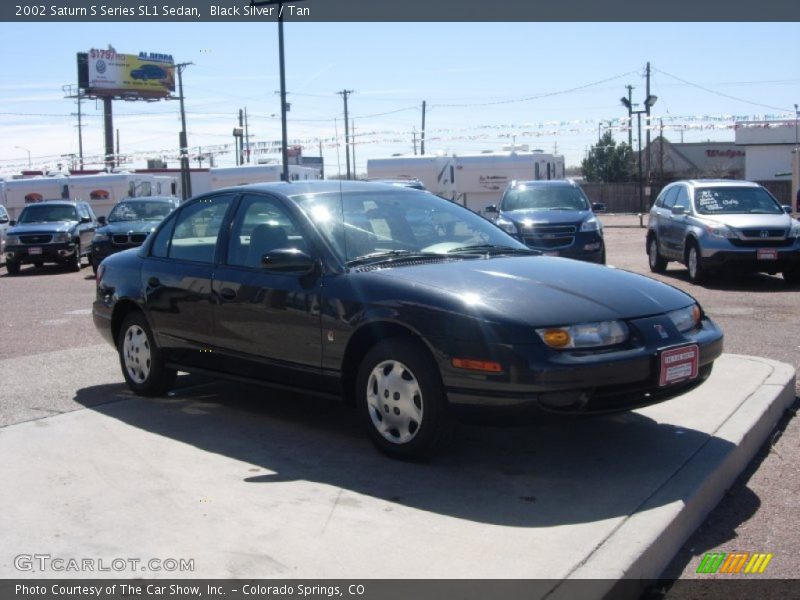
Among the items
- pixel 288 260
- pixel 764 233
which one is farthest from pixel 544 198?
pixel 288 260

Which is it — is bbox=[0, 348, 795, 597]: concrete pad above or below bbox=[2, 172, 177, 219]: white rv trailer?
below

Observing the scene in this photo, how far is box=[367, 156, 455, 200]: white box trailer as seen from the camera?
34125 millimetres

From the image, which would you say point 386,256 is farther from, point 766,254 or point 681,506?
point 766,254

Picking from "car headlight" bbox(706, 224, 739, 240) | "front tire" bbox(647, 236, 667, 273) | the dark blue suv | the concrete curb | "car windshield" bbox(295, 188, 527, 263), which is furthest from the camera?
"front tire" bbox(647, 236, 667, 273)

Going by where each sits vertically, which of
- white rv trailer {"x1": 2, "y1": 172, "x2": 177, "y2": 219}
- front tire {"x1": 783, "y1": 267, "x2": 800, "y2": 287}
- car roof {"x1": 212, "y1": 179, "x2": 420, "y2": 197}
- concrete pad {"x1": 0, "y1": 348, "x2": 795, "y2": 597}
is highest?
white rv trailer {"x1": 2, "y1": 172, "x2": 177, "y2": 219}

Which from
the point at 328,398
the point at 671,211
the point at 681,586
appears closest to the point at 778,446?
the point at 681,586

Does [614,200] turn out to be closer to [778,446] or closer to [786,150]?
[786,150]

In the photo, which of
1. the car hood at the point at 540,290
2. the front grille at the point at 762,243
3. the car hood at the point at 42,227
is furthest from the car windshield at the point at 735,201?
the car hood at the point at 42,227

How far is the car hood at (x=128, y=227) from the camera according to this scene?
19844mm

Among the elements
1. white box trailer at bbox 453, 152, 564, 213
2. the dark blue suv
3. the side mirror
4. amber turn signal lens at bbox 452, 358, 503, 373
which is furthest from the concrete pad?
white box trailer at bbox 453, 152, 564, 213

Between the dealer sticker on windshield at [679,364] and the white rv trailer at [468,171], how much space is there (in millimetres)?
28953

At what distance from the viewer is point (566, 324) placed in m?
4.81

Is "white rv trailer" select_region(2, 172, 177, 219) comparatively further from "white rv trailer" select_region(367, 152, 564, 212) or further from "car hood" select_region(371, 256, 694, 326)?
"car hood" select_region(371, 256, 694, 326)

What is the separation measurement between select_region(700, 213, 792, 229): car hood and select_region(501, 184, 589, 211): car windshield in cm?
284
